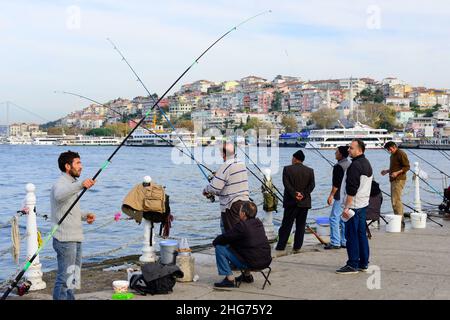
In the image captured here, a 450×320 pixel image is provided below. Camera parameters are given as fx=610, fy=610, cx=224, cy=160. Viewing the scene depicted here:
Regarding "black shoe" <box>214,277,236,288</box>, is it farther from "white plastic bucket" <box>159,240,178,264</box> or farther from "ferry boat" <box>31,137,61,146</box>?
"ferry boat" <box>31,137,61,146</box>

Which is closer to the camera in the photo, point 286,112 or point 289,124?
point 289,124

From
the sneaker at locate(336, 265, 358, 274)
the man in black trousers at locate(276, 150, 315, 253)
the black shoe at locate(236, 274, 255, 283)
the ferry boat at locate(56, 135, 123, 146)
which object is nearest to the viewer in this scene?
the black shoe at locate(236, 274, 255, 283)

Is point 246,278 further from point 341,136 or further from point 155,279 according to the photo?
point 341,136

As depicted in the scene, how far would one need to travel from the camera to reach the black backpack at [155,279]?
6277 millimetres

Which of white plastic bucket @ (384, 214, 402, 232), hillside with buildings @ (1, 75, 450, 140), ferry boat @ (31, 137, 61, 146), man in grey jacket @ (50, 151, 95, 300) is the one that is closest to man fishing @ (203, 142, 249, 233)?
man in grey jacket @ (50, 151, 95, 300)

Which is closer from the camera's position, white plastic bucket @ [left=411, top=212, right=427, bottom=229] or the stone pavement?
the stone pavement

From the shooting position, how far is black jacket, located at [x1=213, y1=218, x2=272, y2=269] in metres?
6.37

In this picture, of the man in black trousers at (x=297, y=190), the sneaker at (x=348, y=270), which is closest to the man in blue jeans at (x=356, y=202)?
the sneaker at (x=348, y=270)

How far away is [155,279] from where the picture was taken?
6270mm

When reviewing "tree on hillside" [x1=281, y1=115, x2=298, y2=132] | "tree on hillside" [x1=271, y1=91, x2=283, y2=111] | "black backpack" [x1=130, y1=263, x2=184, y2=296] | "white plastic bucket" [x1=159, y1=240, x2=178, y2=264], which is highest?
"tree on hillside" [x1=271, y1=91, x2=283, y2=111]

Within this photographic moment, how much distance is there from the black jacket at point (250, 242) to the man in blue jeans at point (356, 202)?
1290 millimetres

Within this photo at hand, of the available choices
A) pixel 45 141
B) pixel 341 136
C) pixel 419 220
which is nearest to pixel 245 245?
pixel 419 220

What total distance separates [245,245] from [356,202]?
5.42 feet

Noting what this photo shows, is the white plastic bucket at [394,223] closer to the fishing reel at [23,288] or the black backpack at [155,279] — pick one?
the black backpack at [155,279]
